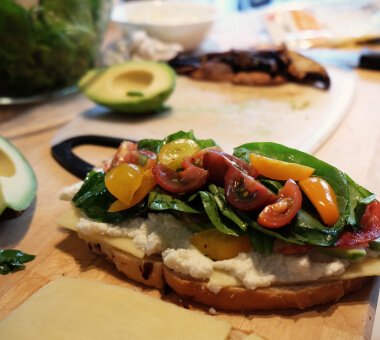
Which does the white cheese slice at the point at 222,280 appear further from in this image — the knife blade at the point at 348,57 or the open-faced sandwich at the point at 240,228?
the knife blade at the point at 348,57

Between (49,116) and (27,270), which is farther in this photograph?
(49,116)

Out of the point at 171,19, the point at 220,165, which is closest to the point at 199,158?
the point at 220,165

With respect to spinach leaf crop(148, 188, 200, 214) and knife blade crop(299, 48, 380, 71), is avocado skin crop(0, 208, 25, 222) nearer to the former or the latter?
spinach leaf crop(148, 188, 200, 214)

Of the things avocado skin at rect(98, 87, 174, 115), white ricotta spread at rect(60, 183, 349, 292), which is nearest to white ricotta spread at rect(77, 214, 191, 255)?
white ricotta spread at rect(60, 183, 349, 292)

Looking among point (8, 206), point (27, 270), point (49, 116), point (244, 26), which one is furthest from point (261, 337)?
point (244, 26)

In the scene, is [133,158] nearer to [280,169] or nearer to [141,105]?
[280,169]

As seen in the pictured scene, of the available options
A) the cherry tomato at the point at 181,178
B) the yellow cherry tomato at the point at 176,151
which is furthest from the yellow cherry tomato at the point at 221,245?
the yellow cherry tomato at the point at 176,151

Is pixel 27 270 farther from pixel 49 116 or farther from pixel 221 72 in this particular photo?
pixel 221 72
